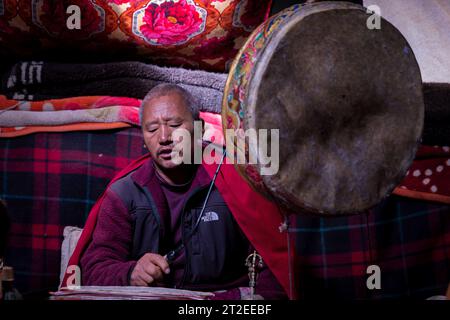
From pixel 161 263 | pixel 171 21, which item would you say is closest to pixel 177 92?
pixel 171 21

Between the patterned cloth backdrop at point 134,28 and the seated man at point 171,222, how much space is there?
39 cm

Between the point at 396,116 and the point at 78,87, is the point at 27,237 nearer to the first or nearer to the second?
the point at 78,87

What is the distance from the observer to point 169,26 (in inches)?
97.1

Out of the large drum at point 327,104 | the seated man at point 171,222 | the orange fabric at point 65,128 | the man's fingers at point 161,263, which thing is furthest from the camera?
the orange fabric at point 65,128

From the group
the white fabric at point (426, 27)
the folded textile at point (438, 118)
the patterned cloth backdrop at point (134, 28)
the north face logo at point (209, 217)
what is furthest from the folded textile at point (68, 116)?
the folded textile at point (438, 118)

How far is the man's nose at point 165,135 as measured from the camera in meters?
2.12

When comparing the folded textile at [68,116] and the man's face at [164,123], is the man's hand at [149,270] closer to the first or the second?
the man's face at [164,123]

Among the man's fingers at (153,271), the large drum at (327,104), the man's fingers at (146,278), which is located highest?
the large drum at (327,104)

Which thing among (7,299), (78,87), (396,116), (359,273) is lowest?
(7,299)

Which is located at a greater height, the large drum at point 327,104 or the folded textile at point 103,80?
the folded textile at point 103,80

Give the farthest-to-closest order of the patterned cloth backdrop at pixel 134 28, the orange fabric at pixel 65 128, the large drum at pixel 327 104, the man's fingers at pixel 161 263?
the orange fabric at pixel 65 128 < the patterned cloth backdrop at pixel 134 28 < the man's fingers at pixel 161 263 < the large drum at pixel 327 104

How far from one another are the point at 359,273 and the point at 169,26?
4.36 ft

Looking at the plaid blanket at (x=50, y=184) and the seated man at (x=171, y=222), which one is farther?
the plaid blanket at (x=50, y=184)

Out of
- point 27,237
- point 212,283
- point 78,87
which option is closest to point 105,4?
point 78,87
